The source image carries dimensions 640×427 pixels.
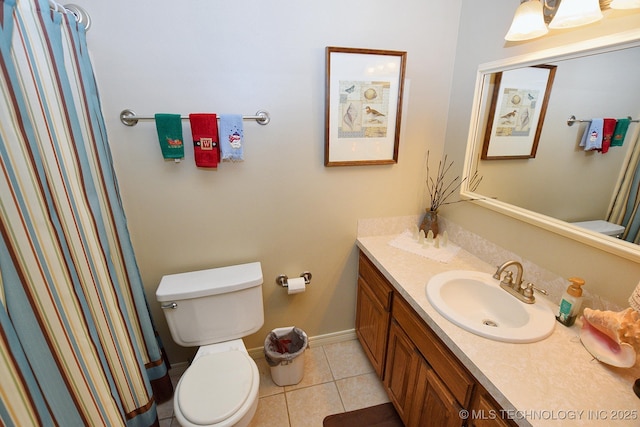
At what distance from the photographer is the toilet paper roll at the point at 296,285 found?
173 cm

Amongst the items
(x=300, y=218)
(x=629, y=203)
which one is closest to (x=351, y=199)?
(x=300, y=218)

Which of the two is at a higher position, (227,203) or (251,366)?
(227,203)

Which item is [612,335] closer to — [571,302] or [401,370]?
[571,302]

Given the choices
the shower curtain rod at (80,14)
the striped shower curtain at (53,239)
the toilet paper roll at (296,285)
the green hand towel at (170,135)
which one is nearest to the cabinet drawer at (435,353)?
the toilet paper roll at (296,285)

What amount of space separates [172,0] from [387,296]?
1727 mm

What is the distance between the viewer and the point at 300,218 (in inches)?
66.7

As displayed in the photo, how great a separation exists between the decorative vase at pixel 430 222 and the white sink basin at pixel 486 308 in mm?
467

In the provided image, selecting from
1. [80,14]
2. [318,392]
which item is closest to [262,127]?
[80,14]

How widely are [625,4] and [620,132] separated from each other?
0.39 m

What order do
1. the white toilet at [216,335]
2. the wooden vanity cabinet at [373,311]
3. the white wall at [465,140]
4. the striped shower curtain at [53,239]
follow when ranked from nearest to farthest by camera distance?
1. the striped shower curtain at [53,239]
2. the white wall at [465,140]
3. the white toilet at [216,335]
4. the wooden vanity cabinet at [373,311]

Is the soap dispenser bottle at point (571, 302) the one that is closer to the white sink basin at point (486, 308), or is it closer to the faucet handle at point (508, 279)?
the white sink basin at point (486, 308)

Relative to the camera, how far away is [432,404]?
1148mm

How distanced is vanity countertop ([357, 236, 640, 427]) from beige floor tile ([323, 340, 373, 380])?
0.96 m

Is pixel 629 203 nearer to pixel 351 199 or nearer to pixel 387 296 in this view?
pixel 387 296
